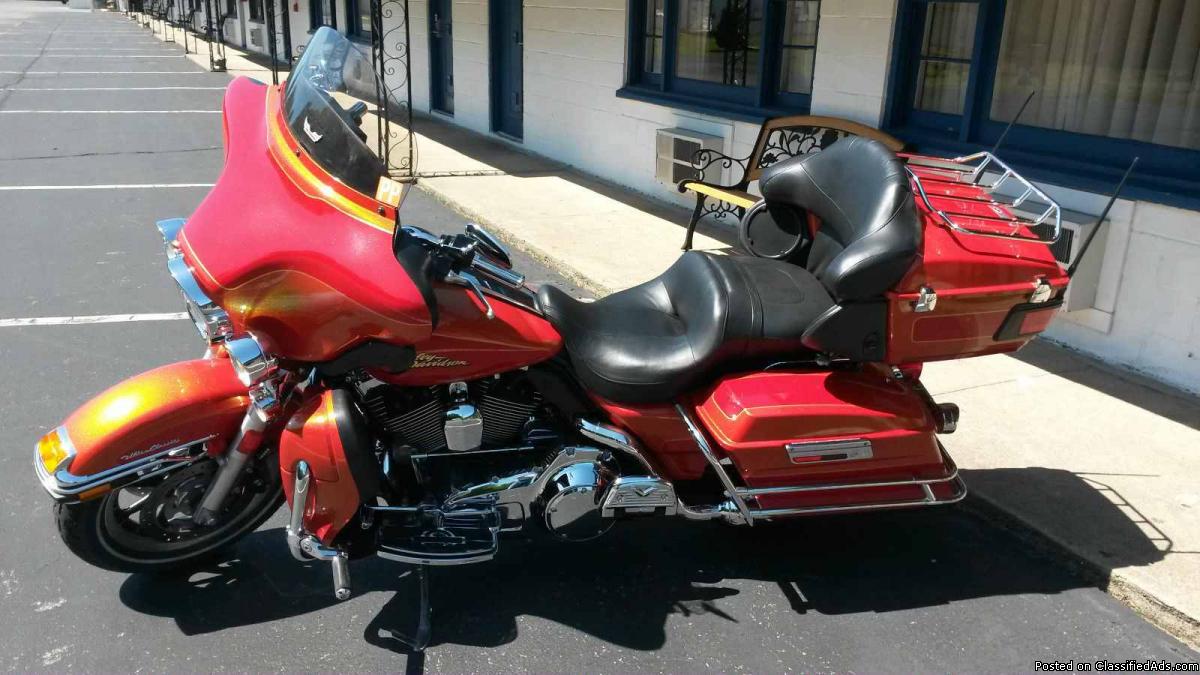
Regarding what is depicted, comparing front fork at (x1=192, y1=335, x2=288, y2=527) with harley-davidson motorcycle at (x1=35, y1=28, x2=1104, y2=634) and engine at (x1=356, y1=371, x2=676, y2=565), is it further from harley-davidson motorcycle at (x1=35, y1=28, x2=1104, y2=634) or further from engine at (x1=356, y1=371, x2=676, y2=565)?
engine at (x1=356, y1=371, x2=676, y2=565)

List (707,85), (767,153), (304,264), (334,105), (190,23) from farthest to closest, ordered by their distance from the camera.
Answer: (190,23) → (707,85) → (767,153) → (334,105) → (304,264)

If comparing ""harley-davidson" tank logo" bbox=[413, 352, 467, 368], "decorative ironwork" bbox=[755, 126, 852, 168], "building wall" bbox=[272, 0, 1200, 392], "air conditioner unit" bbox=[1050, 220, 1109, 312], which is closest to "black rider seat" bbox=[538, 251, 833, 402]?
""harley-davidson" tank logo" bbox=[413, 352, 467, 368]

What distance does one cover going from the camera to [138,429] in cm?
276

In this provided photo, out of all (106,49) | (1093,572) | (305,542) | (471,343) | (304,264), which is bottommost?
(106,49)

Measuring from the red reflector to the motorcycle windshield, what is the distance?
2059 millimetres

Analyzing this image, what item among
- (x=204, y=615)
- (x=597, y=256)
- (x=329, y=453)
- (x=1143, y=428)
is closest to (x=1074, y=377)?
(x=1143, y=428)

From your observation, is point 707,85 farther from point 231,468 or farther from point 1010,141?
point 231,468

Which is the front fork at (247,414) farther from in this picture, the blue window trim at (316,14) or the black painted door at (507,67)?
the blue window trim at (316,14)

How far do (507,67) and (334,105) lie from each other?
9.79m

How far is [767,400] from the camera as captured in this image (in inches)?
116

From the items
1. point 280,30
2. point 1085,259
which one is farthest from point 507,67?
point 280,30

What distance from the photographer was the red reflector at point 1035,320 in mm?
3057

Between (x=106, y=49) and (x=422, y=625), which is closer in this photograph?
(x=422, y=625)

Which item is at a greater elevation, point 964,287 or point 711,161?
point 964,287
